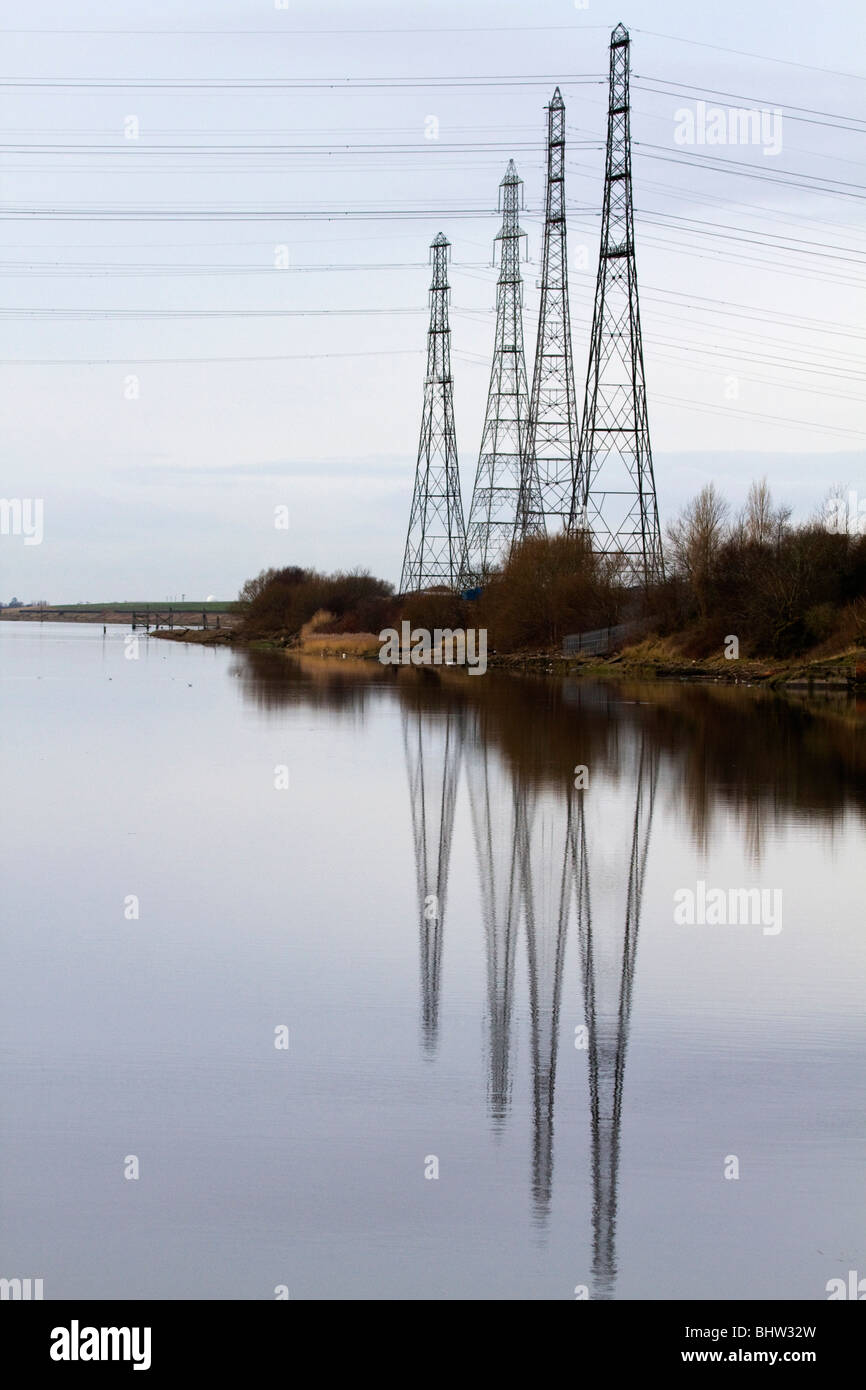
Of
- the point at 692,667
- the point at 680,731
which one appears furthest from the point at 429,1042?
the point at 692,667

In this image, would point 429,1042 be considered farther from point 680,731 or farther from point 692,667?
point 692,667

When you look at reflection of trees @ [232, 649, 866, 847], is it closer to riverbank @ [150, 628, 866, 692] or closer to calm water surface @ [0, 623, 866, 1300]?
calm water surface @ [0, 623, 866, 1300]

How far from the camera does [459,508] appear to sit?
6475cm

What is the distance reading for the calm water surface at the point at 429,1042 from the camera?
5.77 meters

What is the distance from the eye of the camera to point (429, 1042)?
8.24m

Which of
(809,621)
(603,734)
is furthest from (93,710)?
(809,621)

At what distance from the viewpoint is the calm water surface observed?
5.77 m

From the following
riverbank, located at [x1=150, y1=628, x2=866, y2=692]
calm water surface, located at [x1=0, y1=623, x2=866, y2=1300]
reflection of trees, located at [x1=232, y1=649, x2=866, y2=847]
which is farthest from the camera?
riverbank, located at [x1=150, y1=628, x2=866, y2=692]

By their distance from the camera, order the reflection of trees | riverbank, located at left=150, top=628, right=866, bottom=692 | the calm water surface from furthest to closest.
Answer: riverbank, located at left=150, top=628, right=866, bottom=692 → the reflection of trees → the calm water surface

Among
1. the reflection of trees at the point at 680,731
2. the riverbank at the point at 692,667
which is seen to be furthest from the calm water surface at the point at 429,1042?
the riverbank at the point at 692,667

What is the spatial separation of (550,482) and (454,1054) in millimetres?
50178

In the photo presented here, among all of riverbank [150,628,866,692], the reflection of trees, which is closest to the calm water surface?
the reflection of trees

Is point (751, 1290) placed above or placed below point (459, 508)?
below
